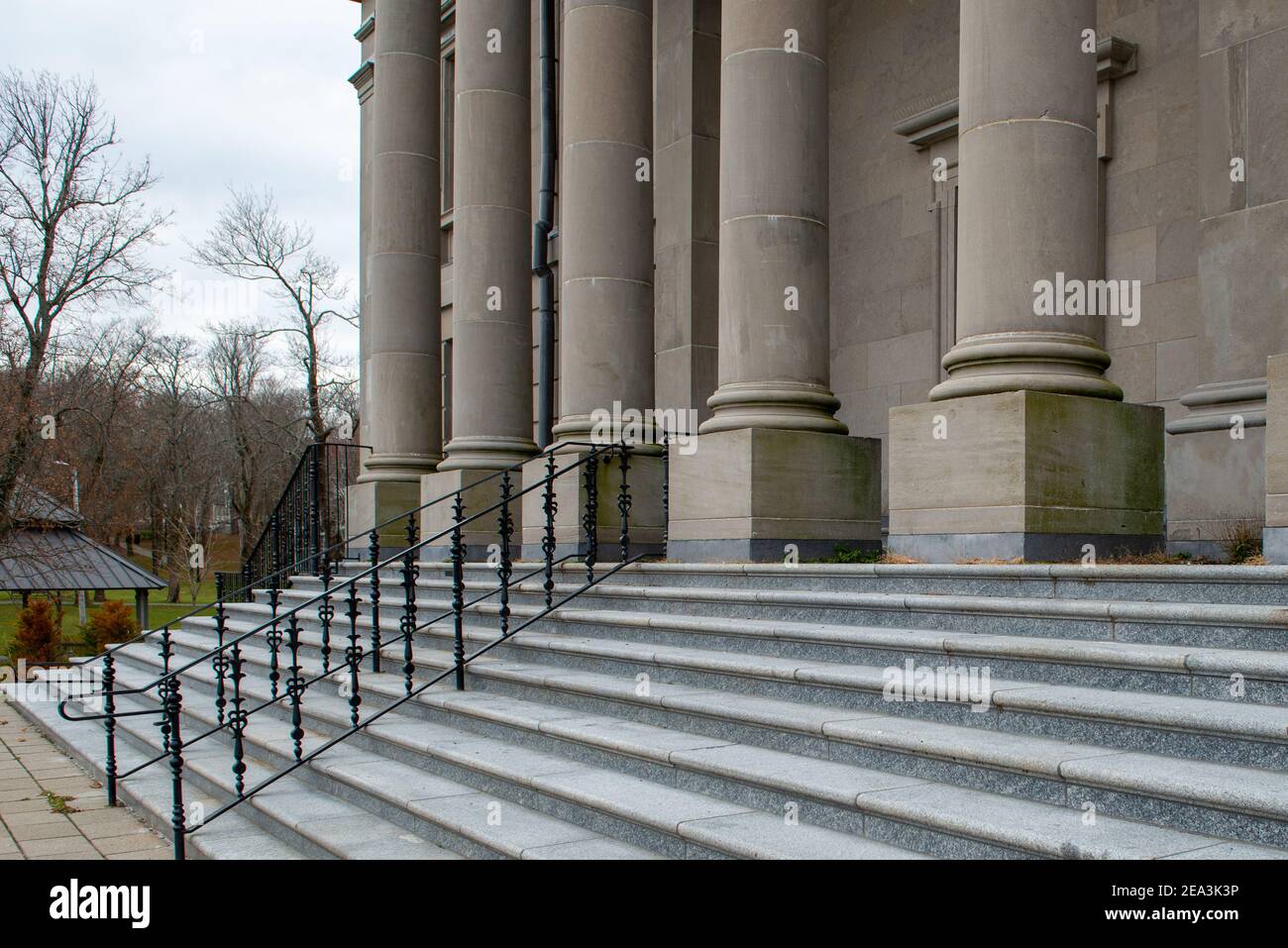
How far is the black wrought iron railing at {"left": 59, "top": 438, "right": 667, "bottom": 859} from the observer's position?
750cm

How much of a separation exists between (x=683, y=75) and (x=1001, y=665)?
413 inches

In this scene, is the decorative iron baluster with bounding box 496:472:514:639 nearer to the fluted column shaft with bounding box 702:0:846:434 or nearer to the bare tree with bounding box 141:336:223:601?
the fluted column shaft with bounding box 702:0:846:434

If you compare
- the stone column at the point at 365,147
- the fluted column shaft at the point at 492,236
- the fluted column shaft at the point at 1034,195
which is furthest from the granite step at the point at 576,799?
the stone column at the point at 365,147

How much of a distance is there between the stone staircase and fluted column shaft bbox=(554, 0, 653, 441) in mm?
2885

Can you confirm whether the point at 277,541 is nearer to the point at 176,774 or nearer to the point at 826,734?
the point at 176,774

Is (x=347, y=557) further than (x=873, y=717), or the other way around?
(x=347, y=557)

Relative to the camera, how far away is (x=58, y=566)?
78.6 ft

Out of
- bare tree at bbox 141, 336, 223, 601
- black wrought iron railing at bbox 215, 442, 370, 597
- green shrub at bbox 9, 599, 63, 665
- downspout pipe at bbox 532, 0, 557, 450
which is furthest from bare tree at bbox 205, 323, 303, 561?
downspout pipe at bbox 532, 0, 557, 450

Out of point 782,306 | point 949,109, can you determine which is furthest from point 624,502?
point 949,109

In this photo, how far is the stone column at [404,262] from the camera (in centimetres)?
1555

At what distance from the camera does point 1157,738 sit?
471 centimetres
